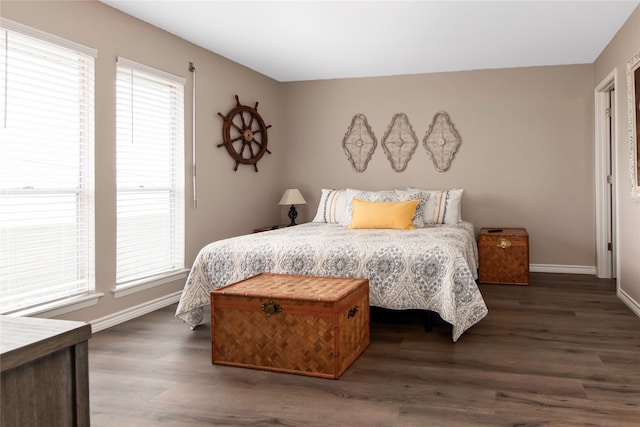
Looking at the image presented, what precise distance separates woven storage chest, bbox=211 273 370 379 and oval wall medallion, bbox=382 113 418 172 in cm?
332

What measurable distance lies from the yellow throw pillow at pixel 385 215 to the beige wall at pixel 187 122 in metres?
1.34

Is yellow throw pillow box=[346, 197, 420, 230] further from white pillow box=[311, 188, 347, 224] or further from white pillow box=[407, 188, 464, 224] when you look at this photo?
white pillow box=[311, 188, 347, 224]

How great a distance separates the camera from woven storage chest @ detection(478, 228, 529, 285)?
509 centimetres

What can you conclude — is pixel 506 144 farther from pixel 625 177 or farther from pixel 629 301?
pixel 629 301

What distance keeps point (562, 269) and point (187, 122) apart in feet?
13.7

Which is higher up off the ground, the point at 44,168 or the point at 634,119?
the point at 634,119

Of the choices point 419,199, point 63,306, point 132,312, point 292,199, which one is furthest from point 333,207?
point 63,306

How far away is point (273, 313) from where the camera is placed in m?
2.73

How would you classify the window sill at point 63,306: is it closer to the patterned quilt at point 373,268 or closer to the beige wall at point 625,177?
the patterned quilt at point 373,268

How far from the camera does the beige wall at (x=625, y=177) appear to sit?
3.91 meters

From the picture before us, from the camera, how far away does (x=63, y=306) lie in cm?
333

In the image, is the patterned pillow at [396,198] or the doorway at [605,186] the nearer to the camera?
the patterned pillow at [396,198]

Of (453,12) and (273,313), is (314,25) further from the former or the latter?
(273,313)

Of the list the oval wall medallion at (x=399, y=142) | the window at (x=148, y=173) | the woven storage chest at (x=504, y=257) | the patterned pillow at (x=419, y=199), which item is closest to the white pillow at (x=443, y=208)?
the patterned pillow at (x=419, y=199)
